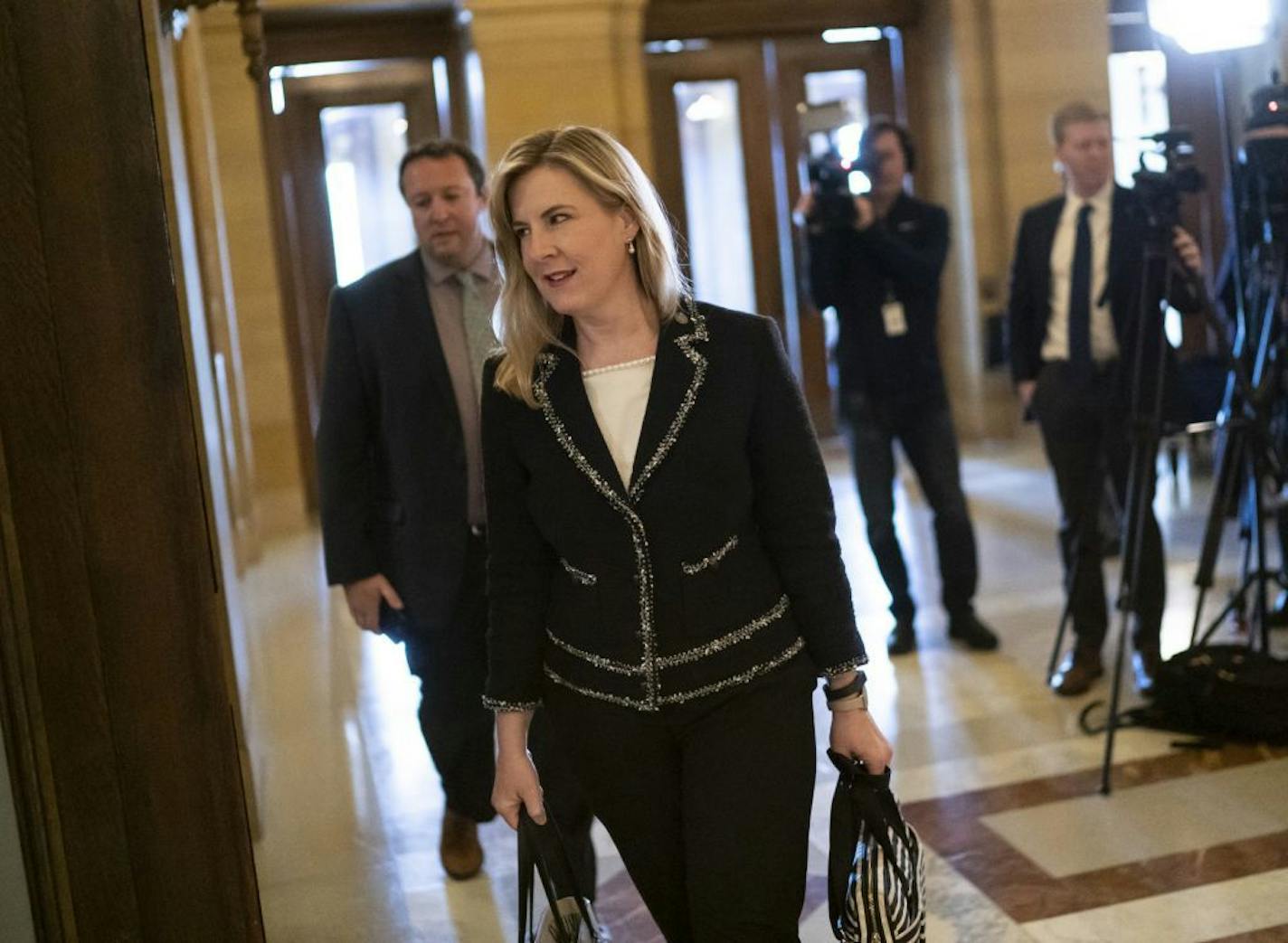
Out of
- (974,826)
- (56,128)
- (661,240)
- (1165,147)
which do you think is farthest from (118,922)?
(1165,147)

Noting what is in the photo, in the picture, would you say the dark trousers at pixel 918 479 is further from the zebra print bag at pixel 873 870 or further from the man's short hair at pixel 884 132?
the zebra print bag at pixel 873 870

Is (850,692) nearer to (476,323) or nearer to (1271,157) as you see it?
(476,323)

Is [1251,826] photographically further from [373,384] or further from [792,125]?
[792,125]

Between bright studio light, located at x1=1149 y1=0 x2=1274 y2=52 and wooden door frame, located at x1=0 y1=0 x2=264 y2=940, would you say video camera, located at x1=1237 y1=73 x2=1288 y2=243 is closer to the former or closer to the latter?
bright studio light, located at x1=1149 y1=0 x2=1274 y2=52

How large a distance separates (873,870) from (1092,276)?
9.27 ft

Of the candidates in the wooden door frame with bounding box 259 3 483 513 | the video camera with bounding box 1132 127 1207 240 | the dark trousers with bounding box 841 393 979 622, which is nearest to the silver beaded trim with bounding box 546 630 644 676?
the video camera with bounding box 1132 127 1207 240

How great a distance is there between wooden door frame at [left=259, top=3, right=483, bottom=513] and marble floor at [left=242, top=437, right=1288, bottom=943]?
415 centimetres

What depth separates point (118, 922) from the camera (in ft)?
6.55

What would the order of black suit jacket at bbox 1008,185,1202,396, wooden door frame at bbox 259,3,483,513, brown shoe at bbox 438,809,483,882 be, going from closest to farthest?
brown shoe at bbox 438,809,483,882 → black suit jacket at bbox 1008,185,1202,396 → wooden door frame at bbox 259,3,483,513

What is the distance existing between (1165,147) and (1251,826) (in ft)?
5.70

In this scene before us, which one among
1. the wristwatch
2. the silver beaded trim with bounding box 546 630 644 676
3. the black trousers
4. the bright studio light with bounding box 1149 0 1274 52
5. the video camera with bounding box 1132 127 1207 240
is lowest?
the black trousers

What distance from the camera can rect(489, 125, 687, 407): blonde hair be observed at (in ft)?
6.51

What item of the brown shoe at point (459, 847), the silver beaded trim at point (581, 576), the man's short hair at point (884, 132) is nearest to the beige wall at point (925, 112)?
the man's short hair at point (884, 132)

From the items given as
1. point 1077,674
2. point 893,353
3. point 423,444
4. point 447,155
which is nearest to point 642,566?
point 423,444
